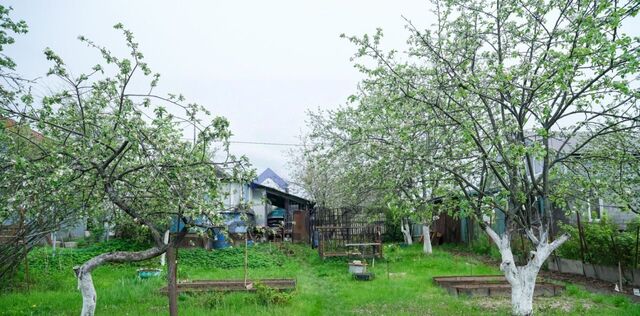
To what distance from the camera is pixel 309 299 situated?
31.2 feet

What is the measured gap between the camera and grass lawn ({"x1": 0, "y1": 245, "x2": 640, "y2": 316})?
27.6 ft

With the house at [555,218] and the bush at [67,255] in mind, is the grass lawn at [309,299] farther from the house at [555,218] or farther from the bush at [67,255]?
the house at [555,218]

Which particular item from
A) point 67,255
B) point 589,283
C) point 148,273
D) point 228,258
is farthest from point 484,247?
point 67,255

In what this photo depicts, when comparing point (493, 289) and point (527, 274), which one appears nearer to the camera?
point (527, 274)

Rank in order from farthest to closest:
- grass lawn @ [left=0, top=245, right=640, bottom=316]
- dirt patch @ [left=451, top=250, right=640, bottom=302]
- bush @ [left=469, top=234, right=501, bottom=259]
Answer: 1. bush @ [left=469, top=234, right=501, bottom=259]
2. dirt patch @ [left=451, top=250, right=640, bottom=302]
3. grass lawn @ [left=0, top=245, right=640, bottom=316]

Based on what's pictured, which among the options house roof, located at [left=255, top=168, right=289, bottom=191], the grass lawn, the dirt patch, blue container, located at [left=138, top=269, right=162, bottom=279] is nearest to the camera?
the grass lawn

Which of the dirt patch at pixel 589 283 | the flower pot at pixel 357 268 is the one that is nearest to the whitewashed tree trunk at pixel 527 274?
the dirt patch at pixel 589 283

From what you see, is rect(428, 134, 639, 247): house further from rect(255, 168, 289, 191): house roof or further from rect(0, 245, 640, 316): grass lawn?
rect(255, 168, 289, 191): house roof

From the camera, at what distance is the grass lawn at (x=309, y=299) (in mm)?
8406

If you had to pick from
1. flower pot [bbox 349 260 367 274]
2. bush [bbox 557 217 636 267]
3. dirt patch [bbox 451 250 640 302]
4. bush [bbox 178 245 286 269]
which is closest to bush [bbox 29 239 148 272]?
bush [bbox 178 245 286 269]

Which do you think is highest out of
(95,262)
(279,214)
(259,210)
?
(259,210)

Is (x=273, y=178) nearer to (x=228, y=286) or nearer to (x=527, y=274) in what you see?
(x=228, y=286)

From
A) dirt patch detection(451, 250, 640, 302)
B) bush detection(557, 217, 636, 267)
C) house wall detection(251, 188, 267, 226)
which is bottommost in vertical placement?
dirt patch detection(451, 250, 640, 302)

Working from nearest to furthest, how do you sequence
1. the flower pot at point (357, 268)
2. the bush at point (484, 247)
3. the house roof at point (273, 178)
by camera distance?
the flower pot at point (357, 268) → the bush at point (484, 247) → the house roof at point (273, 178)
